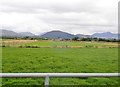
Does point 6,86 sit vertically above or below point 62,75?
below

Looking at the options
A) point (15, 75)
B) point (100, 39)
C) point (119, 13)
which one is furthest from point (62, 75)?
point (100, 39)

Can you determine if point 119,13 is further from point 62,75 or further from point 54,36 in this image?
point 54,36

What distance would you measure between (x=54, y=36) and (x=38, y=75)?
48.8m

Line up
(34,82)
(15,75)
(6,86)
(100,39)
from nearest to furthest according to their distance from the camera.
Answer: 1. (15,75)
2. (6,86)
3. (34,82)
4. (100,39)

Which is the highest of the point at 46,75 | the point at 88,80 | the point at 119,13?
the point at 119,13

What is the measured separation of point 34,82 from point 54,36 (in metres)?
45.9

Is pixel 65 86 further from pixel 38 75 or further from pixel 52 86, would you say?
pixel 38 75

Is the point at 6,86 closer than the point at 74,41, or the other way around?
the point at 6,86

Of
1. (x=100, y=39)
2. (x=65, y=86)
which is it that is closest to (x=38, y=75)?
(x=65, y=86)

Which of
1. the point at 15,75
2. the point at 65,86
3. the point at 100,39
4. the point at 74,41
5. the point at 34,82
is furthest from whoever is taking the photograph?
the point at 100,39

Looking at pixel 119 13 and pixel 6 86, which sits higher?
pixel 119 13

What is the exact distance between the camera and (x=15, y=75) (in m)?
3.76

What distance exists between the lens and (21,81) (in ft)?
22.5

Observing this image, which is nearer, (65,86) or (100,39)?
(65,86)
